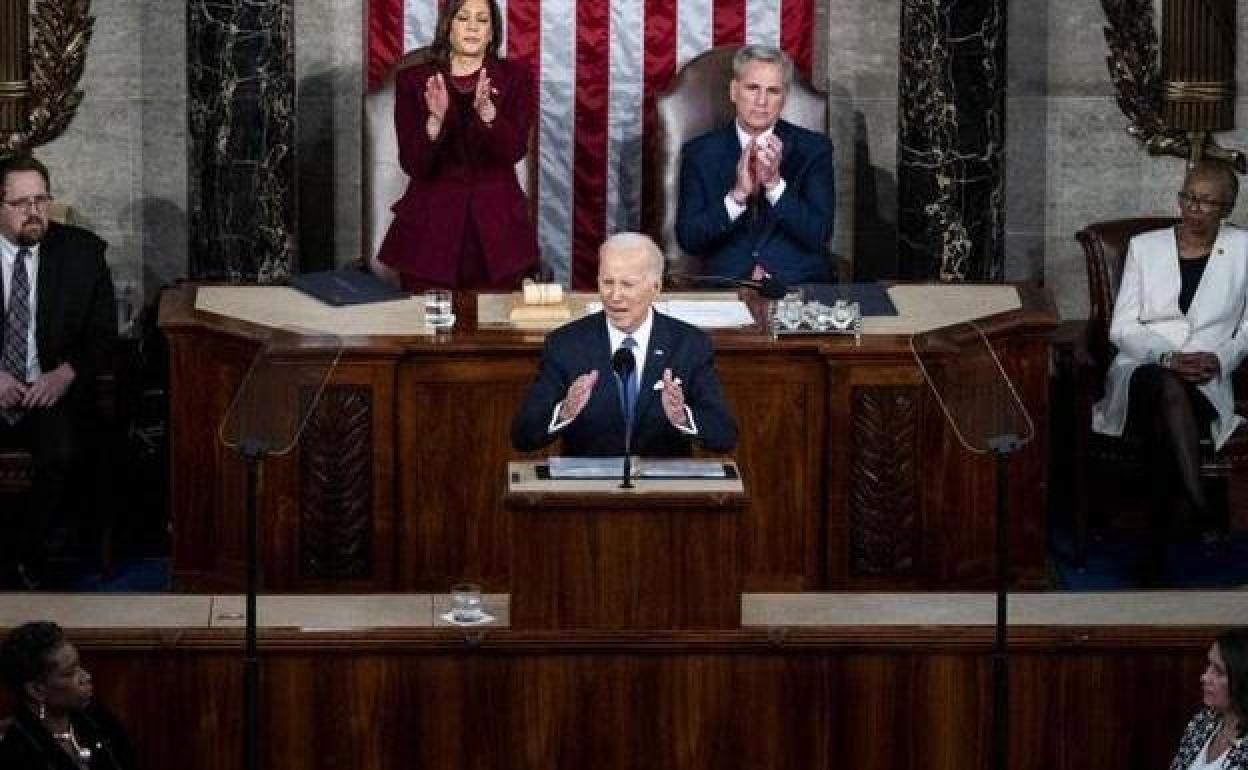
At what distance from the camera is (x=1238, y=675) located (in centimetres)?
751

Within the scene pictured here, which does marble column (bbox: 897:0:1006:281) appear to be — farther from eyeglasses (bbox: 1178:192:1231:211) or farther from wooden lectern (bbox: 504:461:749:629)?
wooden lectern (bbox: 504:461:749:629)

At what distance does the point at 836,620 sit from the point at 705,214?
2.87 meters

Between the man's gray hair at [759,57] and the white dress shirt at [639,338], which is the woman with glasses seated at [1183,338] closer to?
the man's gray hair at [759,57]

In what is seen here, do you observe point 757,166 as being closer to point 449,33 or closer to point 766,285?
point 766,285

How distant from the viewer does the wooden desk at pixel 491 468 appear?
1001 centimetres

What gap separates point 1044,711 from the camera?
27.1ft

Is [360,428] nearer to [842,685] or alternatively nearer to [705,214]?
[705,214]

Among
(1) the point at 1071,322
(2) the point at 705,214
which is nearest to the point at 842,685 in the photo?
(2) the point at 705,214

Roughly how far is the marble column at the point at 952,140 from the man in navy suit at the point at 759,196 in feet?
3.00

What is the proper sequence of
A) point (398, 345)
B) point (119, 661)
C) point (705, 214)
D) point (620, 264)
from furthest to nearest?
1. point (705, 214)
2. point (398, 345)
3. point (620, 264)
4. point (119, 661)

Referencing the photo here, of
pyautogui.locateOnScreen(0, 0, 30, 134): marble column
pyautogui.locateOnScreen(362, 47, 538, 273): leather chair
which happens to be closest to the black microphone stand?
pyautogui.locateOnScreen(362, 47, 538, 273): leather chair

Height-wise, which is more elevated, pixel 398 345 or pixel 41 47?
pixel 41 47

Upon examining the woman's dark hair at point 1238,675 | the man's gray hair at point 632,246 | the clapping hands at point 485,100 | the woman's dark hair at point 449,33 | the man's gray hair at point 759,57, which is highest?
the woman's dark hair at point 449,33

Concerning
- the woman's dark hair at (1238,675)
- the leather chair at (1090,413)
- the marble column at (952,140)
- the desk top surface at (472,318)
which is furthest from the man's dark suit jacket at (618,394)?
the marble column at (952,140)
